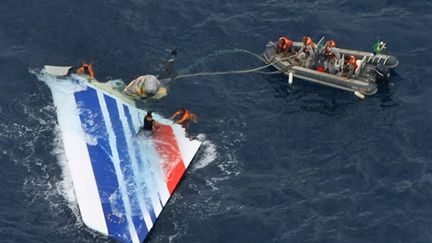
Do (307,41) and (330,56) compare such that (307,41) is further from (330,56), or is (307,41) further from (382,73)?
(382,73)

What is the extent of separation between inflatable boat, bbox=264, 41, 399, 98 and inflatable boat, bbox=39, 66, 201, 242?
39.0 feet

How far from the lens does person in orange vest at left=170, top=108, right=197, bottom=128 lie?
58.5m

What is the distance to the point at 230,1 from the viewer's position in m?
70.5

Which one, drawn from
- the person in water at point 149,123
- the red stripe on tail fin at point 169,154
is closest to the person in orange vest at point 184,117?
the red stripe on tail fin at point 169,154

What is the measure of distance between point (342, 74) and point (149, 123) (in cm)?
1716

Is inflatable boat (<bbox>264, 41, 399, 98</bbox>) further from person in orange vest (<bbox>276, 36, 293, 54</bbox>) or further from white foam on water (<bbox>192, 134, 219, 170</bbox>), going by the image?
white foam on water (<bbox>192, 134, 219, 170</bbox>)

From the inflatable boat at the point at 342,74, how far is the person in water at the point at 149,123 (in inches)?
501

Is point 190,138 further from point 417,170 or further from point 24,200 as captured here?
point 417,170

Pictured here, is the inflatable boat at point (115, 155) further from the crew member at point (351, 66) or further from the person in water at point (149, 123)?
the crew member at point (351, 66)

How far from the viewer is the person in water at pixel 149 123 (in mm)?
56812

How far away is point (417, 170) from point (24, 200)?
28.5 meters

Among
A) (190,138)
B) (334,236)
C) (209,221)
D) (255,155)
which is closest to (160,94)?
(190,138)

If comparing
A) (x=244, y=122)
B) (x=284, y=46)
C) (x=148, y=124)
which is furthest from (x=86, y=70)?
(x=284, y=46)

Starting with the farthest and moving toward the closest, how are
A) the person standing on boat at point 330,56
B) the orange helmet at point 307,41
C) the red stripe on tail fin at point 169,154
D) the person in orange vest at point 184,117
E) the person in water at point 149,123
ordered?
1. the orange helmet at point 307,41
2. the person standing on boat at point 330,56
3. the person in orange vest at point 184,117
4. the person in water at point 149,123
5. the red stripe on tail fin at point 169,154
